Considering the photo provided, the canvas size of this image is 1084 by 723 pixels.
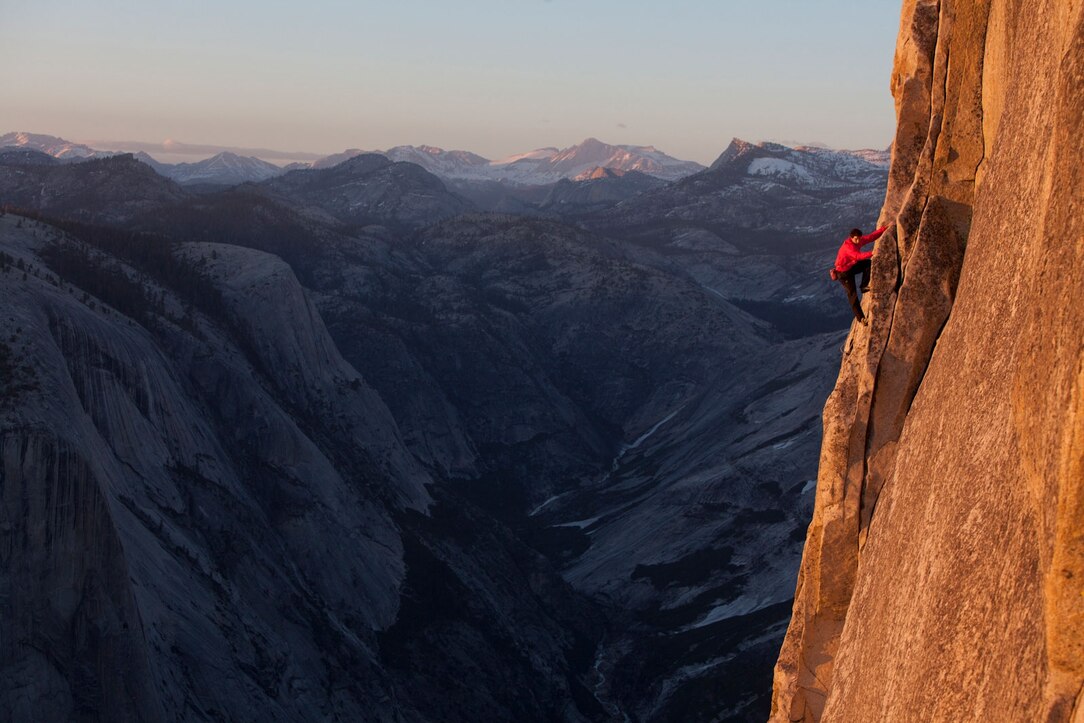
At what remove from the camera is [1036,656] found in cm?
923

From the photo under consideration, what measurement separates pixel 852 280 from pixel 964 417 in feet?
20.6

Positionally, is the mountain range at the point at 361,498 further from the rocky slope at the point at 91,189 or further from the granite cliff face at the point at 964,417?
the granite cliff face at the point at 964,417

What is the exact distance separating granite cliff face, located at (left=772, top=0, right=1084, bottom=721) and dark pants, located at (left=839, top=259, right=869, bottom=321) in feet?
1.22

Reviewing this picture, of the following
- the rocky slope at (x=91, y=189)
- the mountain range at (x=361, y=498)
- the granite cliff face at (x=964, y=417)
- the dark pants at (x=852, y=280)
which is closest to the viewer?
the granite cliff face at (x=964, y=417)

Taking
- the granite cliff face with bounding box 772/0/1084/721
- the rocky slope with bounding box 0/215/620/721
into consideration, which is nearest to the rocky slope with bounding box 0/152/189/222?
the rocky slope with bounding box 0/215/620/721

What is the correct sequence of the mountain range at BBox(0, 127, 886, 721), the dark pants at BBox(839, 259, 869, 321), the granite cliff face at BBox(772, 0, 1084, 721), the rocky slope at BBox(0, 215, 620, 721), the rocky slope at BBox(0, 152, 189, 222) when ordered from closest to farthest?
the granite cliff face at BBox(772, 0, 1084, 721)
the dark pants at BBox(839, 259, 869, 321)
the rocky slope at BBox(0, 215, 620, 721)
the mountain range at BBox(0, 127, 886, 721)
the rocky slope at BBox(0, 152, 189, 222)

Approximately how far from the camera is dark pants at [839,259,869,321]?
18.1m

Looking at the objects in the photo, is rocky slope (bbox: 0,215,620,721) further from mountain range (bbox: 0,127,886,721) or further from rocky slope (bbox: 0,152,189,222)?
rocky slope (bbox: 0,152,189,222)

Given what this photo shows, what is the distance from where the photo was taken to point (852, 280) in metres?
18.4

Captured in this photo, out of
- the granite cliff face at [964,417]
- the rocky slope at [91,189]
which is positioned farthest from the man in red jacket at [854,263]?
the rocky slope at [91,189]

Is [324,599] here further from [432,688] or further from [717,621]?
[717,621]

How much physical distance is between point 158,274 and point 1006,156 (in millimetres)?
95909

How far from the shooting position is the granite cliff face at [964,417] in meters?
9.21

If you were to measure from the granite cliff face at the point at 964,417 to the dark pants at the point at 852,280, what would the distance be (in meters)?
0.37
